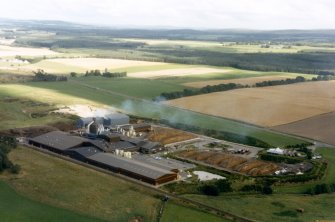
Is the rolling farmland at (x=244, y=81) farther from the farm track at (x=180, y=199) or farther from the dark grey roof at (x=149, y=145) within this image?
the farm track at (x=180, y=199)

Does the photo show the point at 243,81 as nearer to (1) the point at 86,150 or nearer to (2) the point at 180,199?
(1) the point at 86,150

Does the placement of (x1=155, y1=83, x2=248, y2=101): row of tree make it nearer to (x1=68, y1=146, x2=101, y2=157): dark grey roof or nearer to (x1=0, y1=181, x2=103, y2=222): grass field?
(x1=68, y1=146, x2=101, y2=157): dark grey roof

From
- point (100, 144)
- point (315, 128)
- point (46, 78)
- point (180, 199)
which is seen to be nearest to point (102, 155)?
point (100, 144)

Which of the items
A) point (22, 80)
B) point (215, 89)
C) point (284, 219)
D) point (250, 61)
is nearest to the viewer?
point (284, 219)

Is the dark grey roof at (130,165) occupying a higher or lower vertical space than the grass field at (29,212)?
higher

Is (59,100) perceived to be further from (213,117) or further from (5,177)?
(5,177)

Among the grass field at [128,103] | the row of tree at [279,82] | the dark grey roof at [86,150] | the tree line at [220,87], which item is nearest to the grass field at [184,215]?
the dark grey roof at [86,150]

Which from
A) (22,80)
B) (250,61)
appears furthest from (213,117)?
(250,61)
